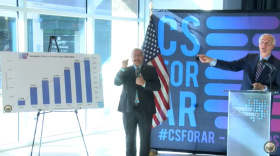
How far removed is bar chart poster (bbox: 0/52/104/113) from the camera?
3.78 metres

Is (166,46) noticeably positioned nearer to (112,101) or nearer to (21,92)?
(21,92)

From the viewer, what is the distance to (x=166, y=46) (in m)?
5.02

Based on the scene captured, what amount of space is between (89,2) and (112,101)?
2.24 metres

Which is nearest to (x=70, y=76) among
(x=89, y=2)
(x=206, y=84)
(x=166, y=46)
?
(x=166, y=46)

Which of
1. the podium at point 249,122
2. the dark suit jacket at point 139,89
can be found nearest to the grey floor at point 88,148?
the dark suit jacket at point 139,89

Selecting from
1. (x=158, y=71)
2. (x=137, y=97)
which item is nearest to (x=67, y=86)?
(x=137, y=97)

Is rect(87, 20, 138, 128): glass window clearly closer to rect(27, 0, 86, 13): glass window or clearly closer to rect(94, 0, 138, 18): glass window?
rect(94, 0, 138, 18): glass window

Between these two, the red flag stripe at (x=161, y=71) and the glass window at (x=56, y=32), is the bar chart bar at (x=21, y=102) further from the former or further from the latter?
the glass window at (x=56, y=32)

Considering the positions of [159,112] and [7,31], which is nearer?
[159,112]

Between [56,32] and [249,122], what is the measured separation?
4184mm

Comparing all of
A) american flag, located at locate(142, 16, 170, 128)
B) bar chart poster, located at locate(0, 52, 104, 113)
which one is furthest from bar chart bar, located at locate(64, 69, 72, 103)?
american flag, located at locate(142, 16, 170, 128)

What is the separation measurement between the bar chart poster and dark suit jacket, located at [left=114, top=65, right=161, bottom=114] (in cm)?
32

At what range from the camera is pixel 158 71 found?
16.1ft

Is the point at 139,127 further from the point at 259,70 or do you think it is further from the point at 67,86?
the point at 259,70
